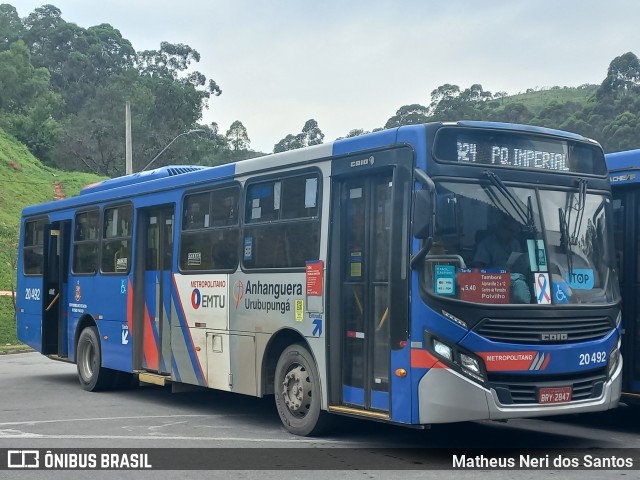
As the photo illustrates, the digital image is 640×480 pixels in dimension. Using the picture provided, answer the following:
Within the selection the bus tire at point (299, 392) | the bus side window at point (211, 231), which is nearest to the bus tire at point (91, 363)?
the bus side window at point (211, 231)

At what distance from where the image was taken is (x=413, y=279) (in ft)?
29.1

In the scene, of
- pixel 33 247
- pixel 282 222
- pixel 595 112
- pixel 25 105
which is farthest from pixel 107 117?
pixel 282 222

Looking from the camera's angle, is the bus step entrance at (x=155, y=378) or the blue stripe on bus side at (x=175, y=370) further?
the bus step entrance at (x=155, y=378)

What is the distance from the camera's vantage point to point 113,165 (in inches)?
2953

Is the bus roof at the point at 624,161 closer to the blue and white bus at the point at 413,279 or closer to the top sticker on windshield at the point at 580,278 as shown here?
the blue and white bus at the point at 413,279

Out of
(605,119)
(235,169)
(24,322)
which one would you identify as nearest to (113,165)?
(605,119)

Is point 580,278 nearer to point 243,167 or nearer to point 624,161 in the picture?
point 624,161

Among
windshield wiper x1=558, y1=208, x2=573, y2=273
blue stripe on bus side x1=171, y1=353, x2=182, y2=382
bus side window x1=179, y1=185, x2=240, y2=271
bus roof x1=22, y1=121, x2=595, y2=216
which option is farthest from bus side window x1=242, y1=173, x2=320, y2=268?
windshield wiper x1=558, y1=208, x2=573, y2=273

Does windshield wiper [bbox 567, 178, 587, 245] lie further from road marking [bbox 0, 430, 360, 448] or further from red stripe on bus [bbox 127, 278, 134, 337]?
red stripe on bus [bbox 127, 278, 134, 337]

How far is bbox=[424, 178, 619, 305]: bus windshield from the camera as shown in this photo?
884 centimetres

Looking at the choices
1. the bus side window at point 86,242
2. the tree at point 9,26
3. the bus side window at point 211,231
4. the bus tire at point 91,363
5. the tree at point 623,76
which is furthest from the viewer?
the tree at point 9,26

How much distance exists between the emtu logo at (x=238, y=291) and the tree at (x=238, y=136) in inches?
3238

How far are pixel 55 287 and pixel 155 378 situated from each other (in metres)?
4.46

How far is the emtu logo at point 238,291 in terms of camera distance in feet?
38.5
